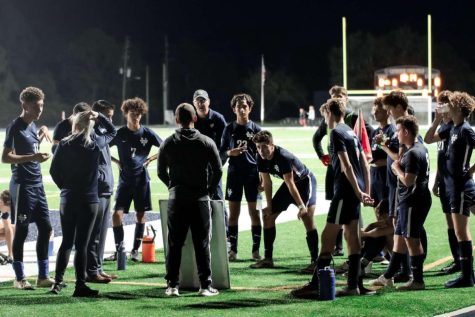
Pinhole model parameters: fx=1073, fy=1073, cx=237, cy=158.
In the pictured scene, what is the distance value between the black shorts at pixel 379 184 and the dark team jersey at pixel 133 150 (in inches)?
99.1

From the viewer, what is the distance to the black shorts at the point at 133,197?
1209 cm

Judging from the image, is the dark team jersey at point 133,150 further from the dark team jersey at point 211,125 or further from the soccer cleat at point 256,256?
the soccer cleat at point 256,256

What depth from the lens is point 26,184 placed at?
32.9ft

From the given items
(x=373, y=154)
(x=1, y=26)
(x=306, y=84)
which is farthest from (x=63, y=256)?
(x=306, y=84)

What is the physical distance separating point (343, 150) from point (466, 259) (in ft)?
5.64

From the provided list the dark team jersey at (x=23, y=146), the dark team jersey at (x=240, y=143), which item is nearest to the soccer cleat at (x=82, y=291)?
the dark team jersey at (x=23, y=146)

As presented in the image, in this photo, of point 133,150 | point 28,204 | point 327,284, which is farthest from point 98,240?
point 327,284

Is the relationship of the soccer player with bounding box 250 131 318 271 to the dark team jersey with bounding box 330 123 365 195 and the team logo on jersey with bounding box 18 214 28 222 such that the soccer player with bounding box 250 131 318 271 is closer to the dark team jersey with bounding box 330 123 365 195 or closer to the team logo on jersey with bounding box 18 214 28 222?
the dark team jersey with bounding box 330 123 365 195

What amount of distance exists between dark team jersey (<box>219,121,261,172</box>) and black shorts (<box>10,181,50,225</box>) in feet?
8.53

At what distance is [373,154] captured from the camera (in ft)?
36.9

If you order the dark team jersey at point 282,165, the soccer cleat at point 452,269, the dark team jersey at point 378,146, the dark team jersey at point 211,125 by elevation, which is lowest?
the soccer cleat at point 452,269

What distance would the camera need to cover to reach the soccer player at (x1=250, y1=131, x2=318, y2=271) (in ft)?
36.2

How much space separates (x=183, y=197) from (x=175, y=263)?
0.60 metres

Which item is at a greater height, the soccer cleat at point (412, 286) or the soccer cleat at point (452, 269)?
the soccer cleat at point (452, 269)
